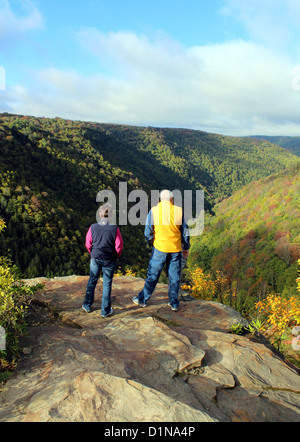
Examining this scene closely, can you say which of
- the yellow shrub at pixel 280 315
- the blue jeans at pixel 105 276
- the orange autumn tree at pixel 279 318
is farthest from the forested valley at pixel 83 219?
the blue jeans at pixel 105 276

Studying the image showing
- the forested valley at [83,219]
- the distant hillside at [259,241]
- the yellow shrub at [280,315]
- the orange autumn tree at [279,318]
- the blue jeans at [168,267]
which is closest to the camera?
the blue jeans at [168,267]

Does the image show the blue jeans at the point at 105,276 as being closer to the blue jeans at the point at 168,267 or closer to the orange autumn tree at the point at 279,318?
the blue jeans at the point at 168,267

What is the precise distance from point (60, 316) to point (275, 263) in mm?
57764

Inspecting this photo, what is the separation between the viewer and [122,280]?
7633 mm

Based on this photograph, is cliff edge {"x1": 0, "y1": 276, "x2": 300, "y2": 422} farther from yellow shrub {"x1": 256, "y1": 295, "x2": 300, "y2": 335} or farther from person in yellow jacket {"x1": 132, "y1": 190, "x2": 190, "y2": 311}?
yellow shrub {"x1": 256, "y1": 295, "x2": 300, "y2": 335}

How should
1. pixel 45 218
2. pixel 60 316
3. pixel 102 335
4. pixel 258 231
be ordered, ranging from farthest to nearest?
pixel 258 231, pixel 45 218, pixel 60 316, pixel 102 335

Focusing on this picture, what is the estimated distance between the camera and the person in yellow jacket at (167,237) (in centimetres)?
509

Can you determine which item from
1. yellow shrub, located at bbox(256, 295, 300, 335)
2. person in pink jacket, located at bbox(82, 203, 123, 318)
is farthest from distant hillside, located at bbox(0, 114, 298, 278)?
person in pink jacket, located at bbox(82, 203, 123, 318)

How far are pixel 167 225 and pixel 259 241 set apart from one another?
65243 millimetres

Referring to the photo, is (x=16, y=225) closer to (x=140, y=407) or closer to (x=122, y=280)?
(x=122, y=280)

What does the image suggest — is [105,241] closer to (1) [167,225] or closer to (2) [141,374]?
(1) [167,225]

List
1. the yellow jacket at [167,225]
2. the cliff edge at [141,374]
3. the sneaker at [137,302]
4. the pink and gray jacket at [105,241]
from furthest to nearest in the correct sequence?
the sneaker at [137,302], the yellow jacket at [167,225], the pink and gray jacket at [105,241], the cliff edge at [141,374]

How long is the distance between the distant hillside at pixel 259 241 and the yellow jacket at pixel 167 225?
36.7 m
